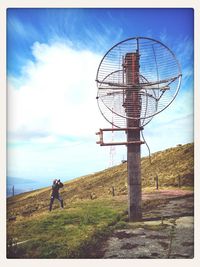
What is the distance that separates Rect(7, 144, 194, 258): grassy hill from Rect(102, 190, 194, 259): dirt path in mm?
380

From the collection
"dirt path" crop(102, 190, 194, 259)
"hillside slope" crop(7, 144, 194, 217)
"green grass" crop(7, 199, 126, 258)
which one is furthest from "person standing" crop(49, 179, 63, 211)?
"dirt path" crop(102, 190, 194, 259)

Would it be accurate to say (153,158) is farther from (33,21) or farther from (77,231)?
(33,21)

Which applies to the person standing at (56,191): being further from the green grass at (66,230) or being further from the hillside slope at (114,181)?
the green grass at (66,230)

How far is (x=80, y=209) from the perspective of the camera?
10.0 m

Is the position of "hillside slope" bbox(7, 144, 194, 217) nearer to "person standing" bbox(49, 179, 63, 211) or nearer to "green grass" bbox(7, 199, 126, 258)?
"person standing" bbox(49, 179, 63, 211)

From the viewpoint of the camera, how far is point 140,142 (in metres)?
9.51

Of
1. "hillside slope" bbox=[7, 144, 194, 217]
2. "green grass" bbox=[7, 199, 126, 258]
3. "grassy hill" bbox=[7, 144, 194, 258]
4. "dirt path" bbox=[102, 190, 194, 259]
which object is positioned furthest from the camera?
"hillside slope" bbox=[7, 144, 194, 217]

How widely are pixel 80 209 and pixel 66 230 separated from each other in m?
0.81

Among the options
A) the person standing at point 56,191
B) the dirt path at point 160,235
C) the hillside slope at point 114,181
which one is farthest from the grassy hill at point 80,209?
the dirt path at point 160,235

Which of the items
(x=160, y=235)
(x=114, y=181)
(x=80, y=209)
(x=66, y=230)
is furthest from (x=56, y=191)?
(x=160, y=235)

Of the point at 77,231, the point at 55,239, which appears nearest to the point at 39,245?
the point at 55,239

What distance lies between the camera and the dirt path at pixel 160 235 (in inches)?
349

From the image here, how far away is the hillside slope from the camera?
9695 mm
